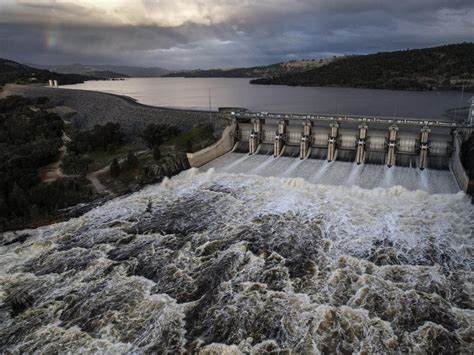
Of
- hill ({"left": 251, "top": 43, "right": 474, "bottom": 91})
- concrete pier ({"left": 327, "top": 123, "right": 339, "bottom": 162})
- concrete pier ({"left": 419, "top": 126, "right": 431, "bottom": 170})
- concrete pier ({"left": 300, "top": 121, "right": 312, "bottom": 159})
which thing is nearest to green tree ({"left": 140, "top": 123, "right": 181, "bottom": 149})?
concrete pier ({"left": 300, "top": 121, "right": 312, "bottom": 159})

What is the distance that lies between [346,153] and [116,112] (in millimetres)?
37011

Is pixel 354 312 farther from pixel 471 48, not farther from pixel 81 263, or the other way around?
pixel 471 48

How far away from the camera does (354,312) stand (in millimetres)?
15242

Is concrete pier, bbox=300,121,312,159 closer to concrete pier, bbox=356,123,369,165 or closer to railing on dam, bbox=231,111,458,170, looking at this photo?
railing on dam, bbox=231,111,458,170

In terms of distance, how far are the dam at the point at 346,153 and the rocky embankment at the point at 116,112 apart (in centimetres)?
584

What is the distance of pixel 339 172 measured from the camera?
31.4m

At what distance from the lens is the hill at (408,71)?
10069 cm

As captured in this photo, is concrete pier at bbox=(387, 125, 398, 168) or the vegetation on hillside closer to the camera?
the vegetation on hillside

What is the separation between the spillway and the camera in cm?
2819

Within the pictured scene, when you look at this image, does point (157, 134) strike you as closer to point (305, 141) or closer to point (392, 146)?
point (305, 141)

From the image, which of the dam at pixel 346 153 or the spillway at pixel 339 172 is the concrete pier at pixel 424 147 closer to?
the dam at pixel 346 153

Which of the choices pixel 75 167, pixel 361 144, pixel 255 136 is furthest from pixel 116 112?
pixel 361 144

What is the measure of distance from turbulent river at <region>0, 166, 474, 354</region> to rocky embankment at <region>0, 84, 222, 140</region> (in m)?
19.9

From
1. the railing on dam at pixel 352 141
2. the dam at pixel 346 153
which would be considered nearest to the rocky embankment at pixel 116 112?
the railing on dam at pixel 352 141
